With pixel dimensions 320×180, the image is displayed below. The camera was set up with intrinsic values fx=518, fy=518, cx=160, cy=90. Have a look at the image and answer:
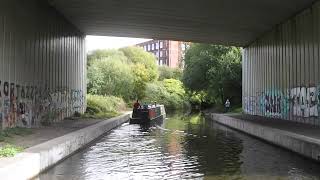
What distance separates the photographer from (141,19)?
35188mm

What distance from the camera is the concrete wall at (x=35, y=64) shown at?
2123 cm

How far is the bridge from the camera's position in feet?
76.4

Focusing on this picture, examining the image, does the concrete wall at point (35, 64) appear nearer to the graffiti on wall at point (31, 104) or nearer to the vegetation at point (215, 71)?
the graffiti on wall at point (31, 104)

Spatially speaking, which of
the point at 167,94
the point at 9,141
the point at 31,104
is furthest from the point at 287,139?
the point at 167,94

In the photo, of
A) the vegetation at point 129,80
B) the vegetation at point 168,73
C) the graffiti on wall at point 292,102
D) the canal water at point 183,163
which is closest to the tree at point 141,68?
the vegetation at point 129,80

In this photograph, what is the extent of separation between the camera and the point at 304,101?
2942 centimetres

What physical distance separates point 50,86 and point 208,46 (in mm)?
31266

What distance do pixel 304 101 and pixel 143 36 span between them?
17.5 meters

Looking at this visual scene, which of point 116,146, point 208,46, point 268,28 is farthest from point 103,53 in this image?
point 116,146

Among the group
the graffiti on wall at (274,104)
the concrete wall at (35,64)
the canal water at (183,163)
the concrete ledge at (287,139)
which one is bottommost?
the canal water at (183,163)

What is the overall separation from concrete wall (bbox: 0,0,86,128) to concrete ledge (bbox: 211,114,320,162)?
1107 centimetres

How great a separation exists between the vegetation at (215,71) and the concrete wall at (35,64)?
19879 mm

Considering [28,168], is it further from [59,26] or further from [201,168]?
[59,26]

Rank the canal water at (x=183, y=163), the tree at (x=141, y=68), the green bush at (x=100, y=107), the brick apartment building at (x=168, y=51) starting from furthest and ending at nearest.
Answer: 1. the brick apartment building at (x=168, y=51)
2. the tree at (x=141, y=68)
3. the green bush at (x=100, y=107)
4. the canal water at (x=183, y=163)
